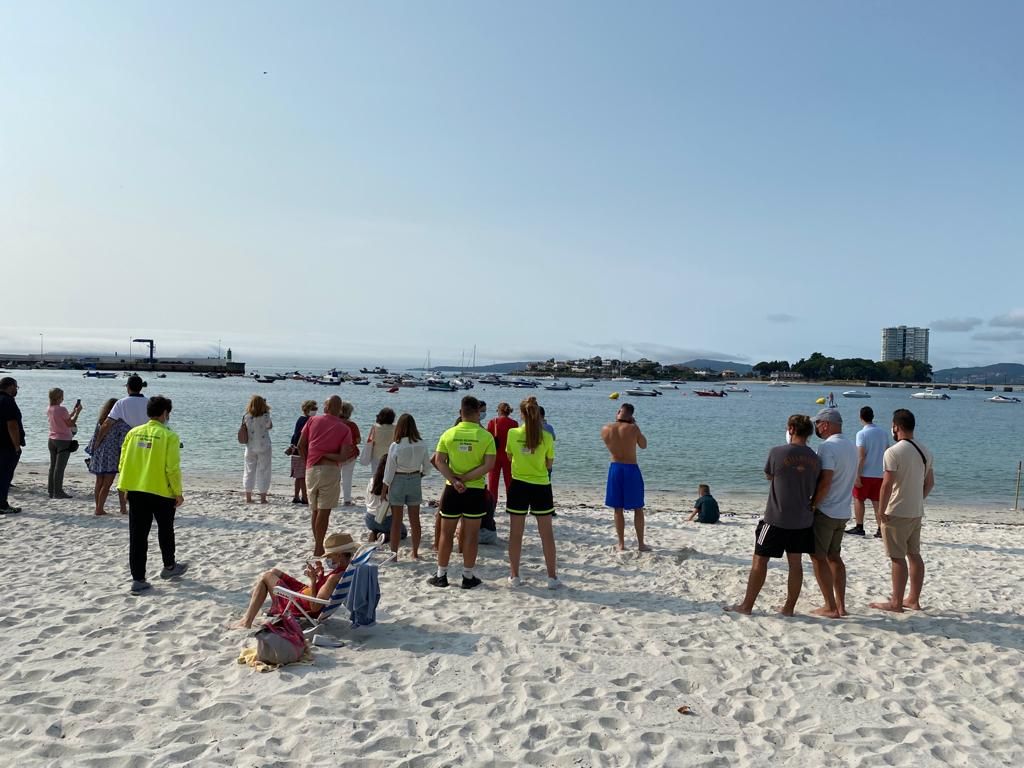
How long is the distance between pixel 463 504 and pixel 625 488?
2302mm

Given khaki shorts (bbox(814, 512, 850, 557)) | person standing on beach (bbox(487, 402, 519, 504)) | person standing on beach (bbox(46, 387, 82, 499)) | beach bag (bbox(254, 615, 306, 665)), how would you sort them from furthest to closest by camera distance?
person standing on beach (bbox(46, 387, 82, 499))
person standing on beach (bbox(487, 402, 519, 504))
khaki shorts (bbox(814, 512, 850, 557))
beach bag (bbox(254, 615, 306, 665))

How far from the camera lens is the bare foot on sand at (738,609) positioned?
6.08 metres

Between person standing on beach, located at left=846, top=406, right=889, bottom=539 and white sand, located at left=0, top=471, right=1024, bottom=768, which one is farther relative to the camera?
person standing on beach, located at left=846, top=406, right=889, bottom=539

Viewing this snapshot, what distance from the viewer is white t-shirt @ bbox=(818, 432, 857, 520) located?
18.7ft

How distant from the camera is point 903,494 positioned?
5.92 meters

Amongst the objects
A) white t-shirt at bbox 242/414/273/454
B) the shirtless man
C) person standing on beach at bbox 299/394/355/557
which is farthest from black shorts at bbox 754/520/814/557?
white t-shirt at bbox 242/414/273/454

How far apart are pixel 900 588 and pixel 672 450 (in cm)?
2441

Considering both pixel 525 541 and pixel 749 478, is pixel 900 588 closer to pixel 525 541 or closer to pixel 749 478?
pixel 525 541

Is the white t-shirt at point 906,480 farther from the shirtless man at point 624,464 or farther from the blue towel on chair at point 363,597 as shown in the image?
the blue towel on chair at point 363,597

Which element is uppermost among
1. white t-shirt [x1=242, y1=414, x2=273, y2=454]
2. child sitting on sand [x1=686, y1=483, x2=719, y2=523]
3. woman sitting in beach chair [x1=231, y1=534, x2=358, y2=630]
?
white t-shirt [x1=242, y1=414, x2=273, y2=454]

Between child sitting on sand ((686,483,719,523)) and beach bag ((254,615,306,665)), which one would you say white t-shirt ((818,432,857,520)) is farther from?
child sitting on sand ((686,483,719,523))

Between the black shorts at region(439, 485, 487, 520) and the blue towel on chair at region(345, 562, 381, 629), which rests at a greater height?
the black shorts at region(439, 485, 487, 520)

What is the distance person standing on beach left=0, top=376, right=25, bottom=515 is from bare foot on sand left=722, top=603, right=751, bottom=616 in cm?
871

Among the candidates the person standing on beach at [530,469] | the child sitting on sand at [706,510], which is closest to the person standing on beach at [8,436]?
the person standing on beach at [530,469]
